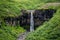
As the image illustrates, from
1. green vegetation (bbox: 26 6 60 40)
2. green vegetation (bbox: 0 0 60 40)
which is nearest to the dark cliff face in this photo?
green vegetation (bbox: 0 0 60 40)

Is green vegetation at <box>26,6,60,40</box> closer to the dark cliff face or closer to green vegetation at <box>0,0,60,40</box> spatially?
green vegetation at <box>0,0,60,40</box>

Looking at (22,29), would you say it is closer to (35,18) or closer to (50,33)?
(35,18)

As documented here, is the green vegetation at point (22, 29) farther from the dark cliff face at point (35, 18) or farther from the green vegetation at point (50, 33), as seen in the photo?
the dark cliff face at point (35, 18)

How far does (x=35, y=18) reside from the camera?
104 feet

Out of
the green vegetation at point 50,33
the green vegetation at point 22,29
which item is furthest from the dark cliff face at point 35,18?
the green vegetation at point 50,33

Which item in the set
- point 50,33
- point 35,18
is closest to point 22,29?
point 35,18

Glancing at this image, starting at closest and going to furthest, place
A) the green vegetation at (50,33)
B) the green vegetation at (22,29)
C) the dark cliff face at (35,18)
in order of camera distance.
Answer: the green vegetation at (50,33)
the green vegetation at (22,29)
the dark cliff face at (35,18)

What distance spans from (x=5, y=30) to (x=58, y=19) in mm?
5724

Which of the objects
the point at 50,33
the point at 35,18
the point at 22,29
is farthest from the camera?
the point at 35,18

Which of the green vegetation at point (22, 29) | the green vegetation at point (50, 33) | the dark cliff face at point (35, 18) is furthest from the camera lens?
the dark cliff face at point (35, 18)

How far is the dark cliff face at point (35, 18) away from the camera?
30.7m

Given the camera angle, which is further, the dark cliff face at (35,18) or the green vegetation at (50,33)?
the dark cliff face at (35,18)

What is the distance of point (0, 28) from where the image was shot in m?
24.3

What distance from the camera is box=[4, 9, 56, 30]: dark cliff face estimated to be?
101 feet
